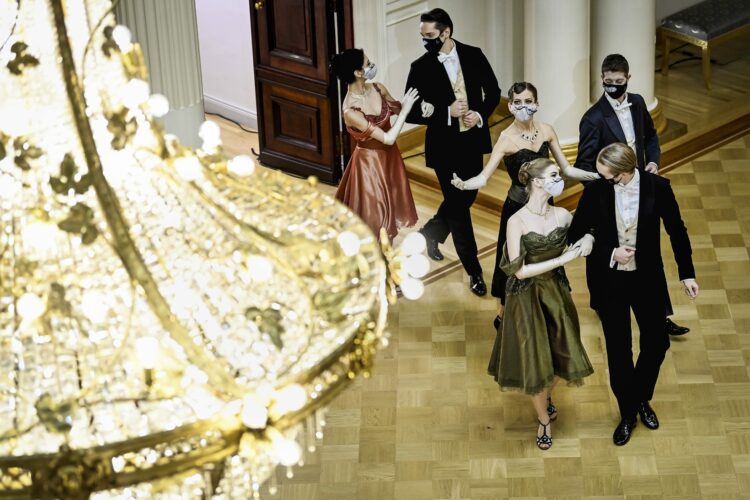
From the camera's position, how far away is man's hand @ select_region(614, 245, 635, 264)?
619 centimetres

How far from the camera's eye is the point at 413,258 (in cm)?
286

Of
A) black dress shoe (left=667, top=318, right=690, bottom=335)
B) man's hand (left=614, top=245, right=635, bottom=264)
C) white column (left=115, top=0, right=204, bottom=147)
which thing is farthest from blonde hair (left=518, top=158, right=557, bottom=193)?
white column (left=115, top=0, right=204, bottom=147)

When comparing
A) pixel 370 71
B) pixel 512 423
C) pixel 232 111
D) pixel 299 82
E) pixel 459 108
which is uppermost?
pixel 370 71

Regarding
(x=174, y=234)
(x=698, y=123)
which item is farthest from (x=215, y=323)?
(x=698, y=123)

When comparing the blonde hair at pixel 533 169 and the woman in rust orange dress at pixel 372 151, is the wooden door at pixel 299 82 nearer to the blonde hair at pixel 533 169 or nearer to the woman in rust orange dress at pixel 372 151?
the woman in rust orange dress at pixel 372 151

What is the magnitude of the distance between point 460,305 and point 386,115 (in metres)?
1.20

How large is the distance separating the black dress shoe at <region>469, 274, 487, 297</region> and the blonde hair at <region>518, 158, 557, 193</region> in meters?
1.79

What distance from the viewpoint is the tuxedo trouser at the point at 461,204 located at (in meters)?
7.80

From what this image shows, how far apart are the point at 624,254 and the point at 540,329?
1.62 feet

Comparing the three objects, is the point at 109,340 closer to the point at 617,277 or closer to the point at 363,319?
the point at 363,319

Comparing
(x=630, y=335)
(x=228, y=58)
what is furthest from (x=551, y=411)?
(x=228, y=58)

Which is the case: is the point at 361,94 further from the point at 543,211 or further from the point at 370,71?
the point at 543,211

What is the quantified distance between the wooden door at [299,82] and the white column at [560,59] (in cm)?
119

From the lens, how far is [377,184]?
7668 mm
